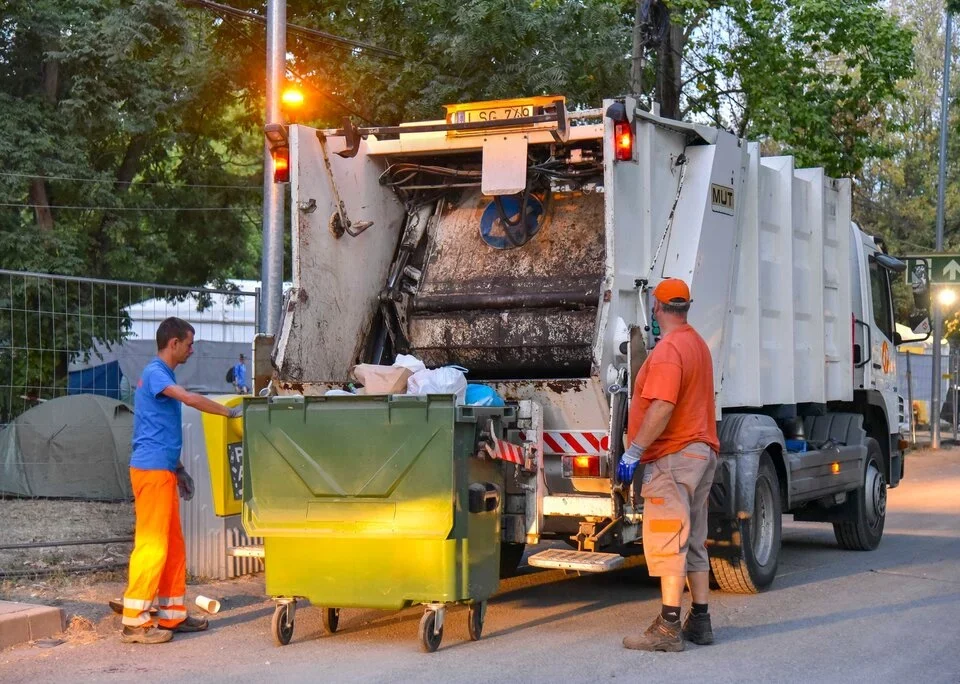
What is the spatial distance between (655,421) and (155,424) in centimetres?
270

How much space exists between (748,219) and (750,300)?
540 millimetres

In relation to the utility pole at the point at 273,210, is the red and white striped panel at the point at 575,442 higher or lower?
lower

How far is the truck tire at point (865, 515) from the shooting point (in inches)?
424

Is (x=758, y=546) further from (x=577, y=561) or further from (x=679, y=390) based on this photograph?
(x=679, y=390)

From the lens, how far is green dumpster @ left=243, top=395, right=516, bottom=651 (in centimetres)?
628

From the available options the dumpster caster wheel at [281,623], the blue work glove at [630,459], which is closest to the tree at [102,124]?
the dumpster caster wheel at [281,623]

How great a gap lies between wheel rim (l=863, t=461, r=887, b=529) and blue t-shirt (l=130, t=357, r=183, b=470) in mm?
6155

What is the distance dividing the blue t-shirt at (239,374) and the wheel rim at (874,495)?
5353 mm

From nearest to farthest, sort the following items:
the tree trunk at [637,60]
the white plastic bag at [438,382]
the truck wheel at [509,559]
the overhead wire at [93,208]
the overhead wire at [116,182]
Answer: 1. the white plastic bag at [438,382]
2. the truck wheel at [509,559]
3. the tree trunk at [637,60]
4. the overhead wire at [116,182]
5. the overhead wire at [93,208]

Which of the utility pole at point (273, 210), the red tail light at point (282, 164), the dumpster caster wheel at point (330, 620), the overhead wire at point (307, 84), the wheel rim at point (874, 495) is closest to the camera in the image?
the dumpster caster wheel at point (330, 620)

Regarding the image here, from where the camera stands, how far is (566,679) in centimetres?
578

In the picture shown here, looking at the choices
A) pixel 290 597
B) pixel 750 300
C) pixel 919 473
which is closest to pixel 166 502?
pixel 290 597

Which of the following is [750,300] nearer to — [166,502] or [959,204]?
[166,502]

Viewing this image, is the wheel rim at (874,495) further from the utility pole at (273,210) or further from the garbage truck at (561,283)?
the utility pole at (273,210)
